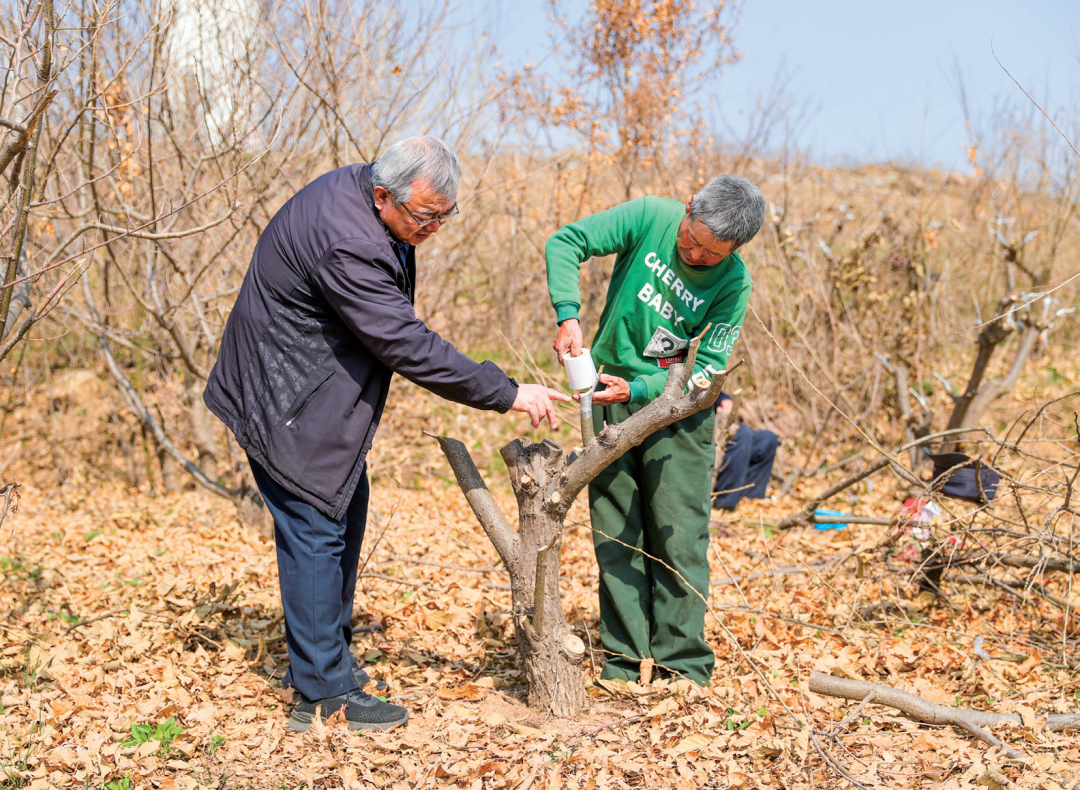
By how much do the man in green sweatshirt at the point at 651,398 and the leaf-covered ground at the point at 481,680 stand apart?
25 centimetres

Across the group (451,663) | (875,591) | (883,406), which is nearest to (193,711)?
(451,663)

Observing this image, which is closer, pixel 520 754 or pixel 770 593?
pixel 520 754

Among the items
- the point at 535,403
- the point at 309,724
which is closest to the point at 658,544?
the point at 535,403

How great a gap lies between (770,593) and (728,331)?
6.13 feet

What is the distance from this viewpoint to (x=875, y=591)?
434 cm

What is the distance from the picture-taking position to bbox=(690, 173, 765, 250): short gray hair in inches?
107

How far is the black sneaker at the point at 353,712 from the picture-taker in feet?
9.19

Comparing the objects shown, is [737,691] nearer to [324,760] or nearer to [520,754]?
[520,754]

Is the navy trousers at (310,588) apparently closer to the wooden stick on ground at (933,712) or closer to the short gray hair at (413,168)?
the short gray hair at (413,168)

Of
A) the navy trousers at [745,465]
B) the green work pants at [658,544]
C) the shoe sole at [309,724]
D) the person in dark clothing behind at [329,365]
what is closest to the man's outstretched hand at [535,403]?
the person in dark clothing behind at [329,365]

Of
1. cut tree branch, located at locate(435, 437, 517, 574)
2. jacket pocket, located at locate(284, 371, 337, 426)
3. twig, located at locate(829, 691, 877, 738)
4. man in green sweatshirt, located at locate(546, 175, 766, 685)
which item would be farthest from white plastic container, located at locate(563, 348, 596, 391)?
twig, located at locate(829, 691, 877, 738)

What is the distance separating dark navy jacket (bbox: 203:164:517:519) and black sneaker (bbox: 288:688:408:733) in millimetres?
674

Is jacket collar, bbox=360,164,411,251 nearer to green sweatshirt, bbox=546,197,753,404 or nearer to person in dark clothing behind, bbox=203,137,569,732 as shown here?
person in dark clothing behind, bbox=203,137,569,732

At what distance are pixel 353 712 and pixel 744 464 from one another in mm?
4478
